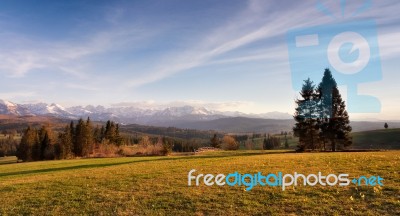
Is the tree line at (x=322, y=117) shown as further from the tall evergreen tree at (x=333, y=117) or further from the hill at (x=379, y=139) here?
the hill at (x=379, y=139)

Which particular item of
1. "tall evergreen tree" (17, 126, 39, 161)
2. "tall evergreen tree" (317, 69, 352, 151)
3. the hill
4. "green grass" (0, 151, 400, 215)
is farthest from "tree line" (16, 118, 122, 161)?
the hill

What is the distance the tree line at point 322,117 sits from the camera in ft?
200

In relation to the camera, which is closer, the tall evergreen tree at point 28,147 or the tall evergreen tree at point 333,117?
the tall evergreen tree at point 333,117

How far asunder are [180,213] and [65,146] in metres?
95.3

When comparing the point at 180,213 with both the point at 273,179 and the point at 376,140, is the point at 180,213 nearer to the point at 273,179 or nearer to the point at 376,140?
the point at 273,179

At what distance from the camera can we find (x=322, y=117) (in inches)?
2446

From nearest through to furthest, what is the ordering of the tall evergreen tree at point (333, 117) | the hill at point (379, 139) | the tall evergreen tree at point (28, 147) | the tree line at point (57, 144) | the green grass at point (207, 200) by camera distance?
the green grass at point (207, 200) < the tall evergreen tree at point (333, 117) < the tree line at point (57, 144) < the tall evergreen tree at point (28, 147) < the hill at point (379, 139)

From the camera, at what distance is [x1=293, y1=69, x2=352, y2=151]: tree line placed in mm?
61000

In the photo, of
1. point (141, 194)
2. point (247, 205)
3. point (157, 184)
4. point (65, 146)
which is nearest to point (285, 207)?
point (247, 205)

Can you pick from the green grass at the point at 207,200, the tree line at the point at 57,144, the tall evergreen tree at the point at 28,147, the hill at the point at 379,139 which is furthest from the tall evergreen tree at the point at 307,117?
the tall evergreen tree at the point at 28,147

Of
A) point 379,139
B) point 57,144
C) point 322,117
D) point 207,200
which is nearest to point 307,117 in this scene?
point 322,117

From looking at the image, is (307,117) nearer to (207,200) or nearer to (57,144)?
(207,200)

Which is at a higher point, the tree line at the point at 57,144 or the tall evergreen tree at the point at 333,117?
the tall evergreen tree at the point at 333,117

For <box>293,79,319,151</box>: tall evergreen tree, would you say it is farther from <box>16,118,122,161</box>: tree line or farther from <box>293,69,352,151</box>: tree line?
<box>16,118,122,161</box>: tree line
